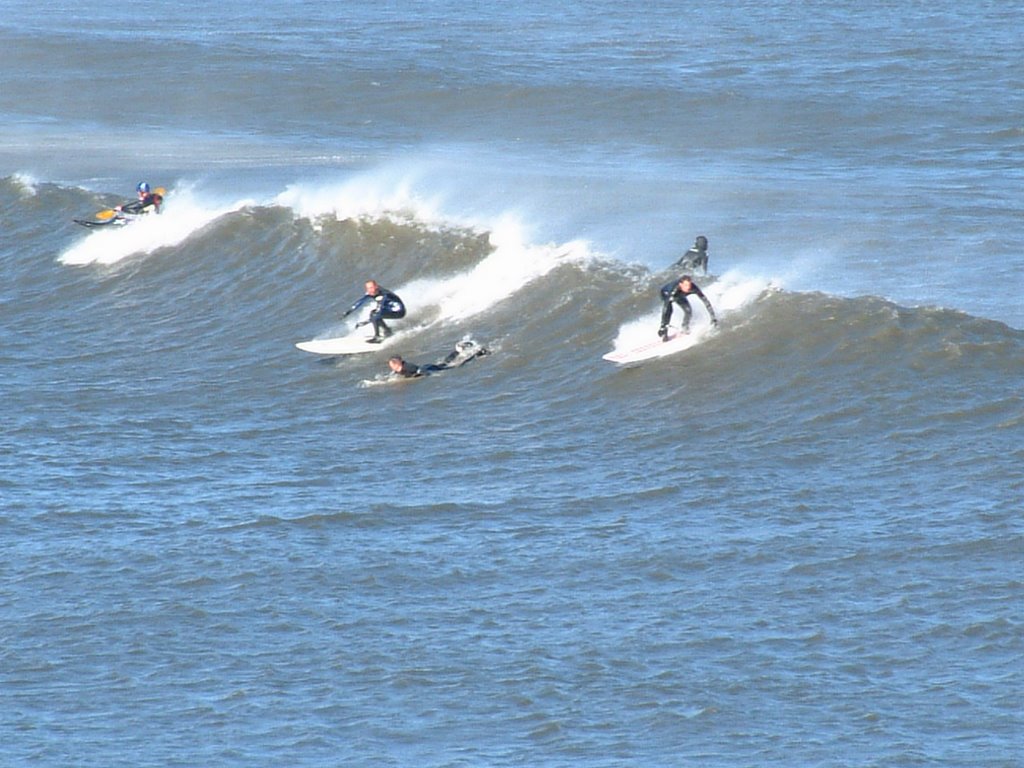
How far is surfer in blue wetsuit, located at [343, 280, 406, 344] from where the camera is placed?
31047 mm

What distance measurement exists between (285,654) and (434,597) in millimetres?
2138

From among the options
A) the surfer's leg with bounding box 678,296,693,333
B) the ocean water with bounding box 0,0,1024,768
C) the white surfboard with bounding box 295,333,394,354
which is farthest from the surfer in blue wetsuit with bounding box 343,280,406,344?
the surfer's leg with bounding box 678,296,693,333

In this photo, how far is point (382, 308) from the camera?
102ft

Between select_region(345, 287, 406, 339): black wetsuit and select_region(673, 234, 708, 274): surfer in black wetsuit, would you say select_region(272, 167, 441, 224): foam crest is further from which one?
select_region(673, 234, 708, 274): surfer in black wetsuit

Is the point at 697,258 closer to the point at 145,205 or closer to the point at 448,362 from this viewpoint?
the point at 448,362

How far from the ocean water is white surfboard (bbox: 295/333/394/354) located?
376 millimetres

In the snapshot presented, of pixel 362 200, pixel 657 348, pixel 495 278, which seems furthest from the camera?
pixel 362 200

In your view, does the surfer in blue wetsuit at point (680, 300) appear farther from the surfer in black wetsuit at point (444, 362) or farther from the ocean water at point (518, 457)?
the surfer in black wetsuit at point (444, 362)

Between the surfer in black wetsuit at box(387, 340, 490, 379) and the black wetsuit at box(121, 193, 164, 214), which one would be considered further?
the black wetsuit at box(121, 193, 164, 214)

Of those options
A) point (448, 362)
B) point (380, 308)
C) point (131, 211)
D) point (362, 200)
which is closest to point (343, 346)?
point (380, 308)

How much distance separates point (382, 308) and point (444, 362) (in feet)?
6.49

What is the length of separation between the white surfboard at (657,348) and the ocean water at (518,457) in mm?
162

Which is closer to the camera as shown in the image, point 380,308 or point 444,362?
point 444,362

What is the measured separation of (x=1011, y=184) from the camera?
146 feet
